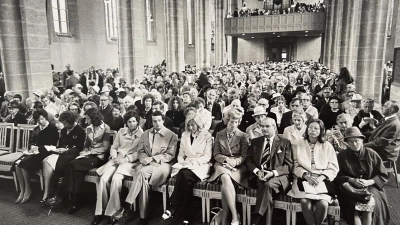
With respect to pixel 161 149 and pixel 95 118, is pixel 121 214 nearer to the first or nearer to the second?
pixel 161 149

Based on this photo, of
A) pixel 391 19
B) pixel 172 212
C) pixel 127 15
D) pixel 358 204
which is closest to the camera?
pixel 358 204

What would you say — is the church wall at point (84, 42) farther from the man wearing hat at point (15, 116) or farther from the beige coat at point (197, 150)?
the beige coat at point (197, 150)

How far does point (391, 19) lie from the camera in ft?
82.3

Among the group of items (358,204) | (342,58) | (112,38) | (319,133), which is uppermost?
(112,38)

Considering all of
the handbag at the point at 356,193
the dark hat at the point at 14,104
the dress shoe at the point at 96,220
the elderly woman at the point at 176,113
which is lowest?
the dress shoe at the point at 96,220

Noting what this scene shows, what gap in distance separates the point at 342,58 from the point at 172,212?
50.6 ft

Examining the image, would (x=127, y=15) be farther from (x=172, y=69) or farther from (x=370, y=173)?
(x=370, y=173)

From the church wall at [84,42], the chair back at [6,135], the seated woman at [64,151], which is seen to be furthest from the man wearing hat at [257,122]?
the church wall at [84,42]

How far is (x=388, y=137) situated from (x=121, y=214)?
4.64 m

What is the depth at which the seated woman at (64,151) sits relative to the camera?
5445 millimetres

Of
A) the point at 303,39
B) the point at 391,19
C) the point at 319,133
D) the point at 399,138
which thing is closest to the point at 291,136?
the point at 319,133

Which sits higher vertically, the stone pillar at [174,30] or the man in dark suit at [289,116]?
the stone pillar at [174,30]

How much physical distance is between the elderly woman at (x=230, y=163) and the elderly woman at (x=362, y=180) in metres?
1.35

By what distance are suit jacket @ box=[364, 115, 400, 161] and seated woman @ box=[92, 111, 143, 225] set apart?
3.96 metres
